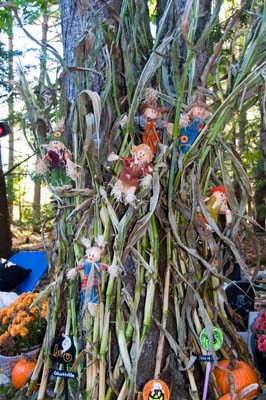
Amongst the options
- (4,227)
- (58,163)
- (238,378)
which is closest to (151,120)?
(58,163)

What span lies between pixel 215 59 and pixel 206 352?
3.41 ft

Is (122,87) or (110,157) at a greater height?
(122,87)

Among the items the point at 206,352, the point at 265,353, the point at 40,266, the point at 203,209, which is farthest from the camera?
the point at 40,266

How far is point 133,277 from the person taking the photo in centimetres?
166

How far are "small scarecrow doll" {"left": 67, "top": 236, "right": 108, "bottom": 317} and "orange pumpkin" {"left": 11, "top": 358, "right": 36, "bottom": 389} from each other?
0.61m

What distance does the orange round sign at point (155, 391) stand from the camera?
1.48 m

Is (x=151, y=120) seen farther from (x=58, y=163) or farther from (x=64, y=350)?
(x=64, y=350)

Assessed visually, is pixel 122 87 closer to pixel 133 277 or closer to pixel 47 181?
pixel 47 181

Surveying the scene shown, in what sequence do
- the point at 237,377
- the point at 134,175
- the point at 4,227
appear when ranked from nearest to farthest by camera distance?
1. the point at 134,175
2. the point at 237,377
3. the point at 4,227

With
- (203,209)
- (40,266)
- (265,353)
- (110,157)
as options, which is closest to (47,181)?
(110,157)

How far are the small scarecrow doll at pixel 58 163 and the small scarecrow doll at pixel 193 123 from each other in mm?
393

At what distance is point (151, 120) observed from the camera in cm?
157

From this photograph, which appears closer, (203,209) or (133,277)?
(203,209)

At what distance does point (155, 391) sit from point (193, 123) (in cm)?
92
